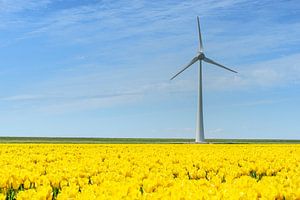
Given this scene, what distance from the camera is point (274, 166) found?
17.5 meters

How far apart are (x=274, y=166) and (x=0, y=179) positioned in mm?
9356

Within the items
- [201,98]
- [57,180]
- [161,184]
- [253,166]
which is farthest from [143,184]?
[201,98]

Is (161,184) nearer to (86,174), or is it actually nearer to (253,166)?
(86,174)

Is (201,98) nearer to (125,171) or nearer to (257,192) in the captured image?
(125,171)

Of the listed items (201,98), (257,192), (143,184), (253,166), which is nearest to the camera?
(257,192)

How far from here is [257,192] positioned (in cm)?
809

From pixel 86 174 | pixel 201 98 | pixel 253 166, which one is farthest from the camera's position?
pixel 201 98

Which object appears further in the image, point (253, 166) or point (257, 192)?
point (253, 166)

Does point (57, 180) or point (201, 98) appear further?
point (201, 98)

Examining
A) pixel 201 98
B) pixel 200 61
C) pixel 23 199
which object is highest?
pixel 200 61

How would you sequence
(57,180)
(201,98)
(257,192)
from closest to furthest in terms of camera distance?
(257,192) < (57,180) < (201,98)

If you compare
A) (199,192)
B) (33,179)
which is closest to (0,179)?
(33,179)

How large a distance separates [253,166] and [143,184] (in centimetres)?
759

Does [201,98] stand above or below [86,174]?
above
